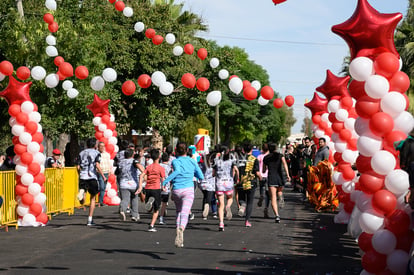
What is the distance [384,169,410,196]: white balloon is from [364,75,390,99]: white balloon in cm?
97

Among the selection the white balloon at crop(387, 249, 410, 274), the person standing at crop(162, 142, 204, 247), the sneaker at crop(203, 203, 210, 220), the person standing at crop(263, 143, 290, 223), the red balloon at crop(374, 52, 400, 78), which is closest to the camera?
the white balloon at crop(387, 249, 410, 274)

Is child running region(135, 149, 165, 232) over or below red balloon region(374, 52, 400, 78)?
below

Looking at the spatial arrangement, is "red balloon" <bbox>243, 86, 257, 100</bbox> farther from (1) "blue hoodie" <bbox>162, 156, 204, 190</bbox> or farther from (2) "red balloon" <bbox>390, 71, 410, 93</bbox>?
(2) "red balloon" <bbox>390, 71, 410, 93</bbox>

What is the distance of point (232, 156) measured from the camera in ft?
50.0

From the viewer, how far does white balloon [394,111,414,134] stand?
27.2ft

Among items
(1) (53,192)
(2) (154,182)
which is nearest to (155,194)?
(2) (154,182)

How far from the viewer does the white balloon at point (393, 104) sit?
8.23 meters

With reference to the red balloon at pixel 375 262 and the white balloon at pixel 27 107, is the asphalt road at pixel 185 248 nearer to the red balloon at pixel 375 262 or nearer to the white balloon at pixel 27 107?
the red balloon at pixel 375 262

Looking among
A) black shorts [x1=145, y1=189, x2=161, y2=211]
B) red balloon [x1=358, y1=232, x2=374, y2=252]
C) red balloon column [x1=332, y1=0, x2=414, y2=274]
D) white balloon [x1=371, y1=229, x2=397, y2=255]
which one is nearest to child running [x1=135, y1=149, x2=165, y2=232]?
black shorts [x1=145, y1=189, x2=161, y2=211]

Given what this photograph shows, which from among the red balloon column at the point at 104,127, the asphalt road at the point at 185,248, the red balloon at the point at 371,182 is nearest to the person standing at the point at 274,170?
the asphalt road at the point at 185,248

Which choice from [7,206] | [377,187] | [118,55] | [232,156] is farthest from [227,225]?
[118,55]

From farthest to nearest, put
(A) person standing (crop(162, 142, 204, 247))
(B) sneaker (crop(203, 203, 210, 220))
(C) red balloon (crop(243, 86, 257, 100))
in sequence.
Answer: (B) sneaker (crop(203, 203, 210, 220)) < (C) red balloon (crop(243, 86, 257, 100)) < (A) person standing (crop(162, 142, 204, 247))

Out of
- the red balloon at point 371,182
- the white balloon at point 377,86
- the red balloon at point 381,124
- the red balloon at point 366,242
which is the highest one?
the white balloon at point 377,86

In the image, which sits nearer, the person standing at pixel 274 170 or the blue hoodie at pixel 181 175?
the blue hoodie at pixel 181 175
